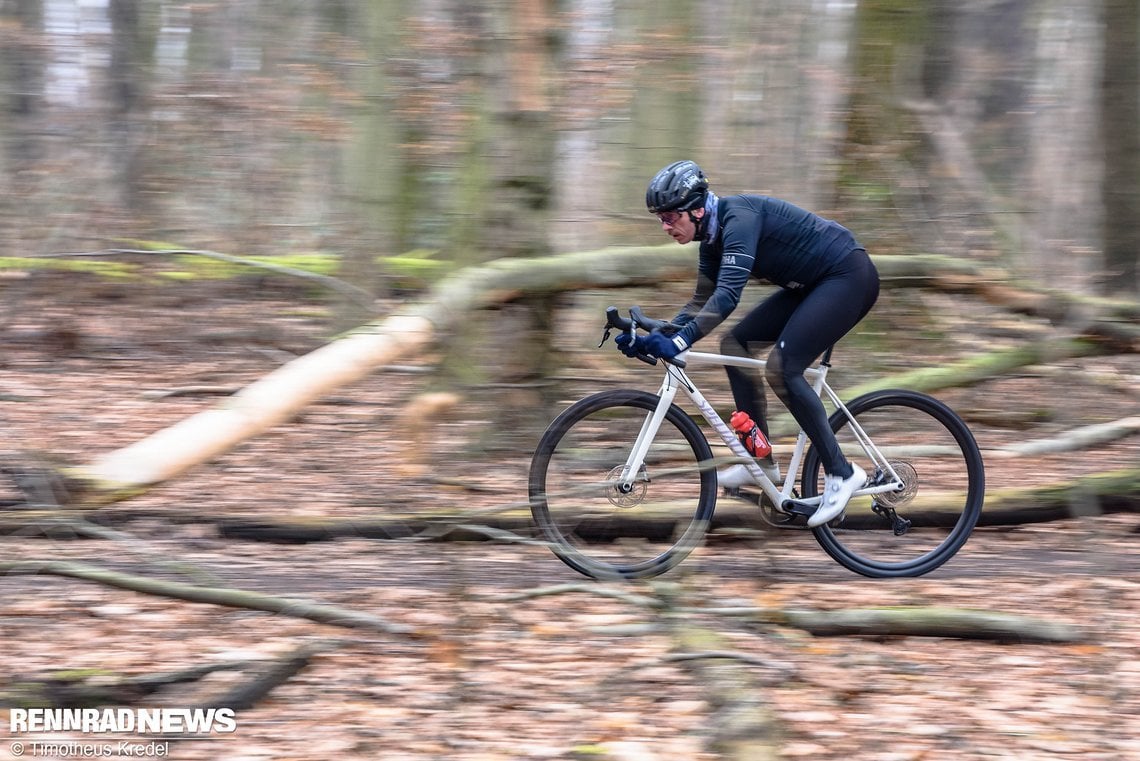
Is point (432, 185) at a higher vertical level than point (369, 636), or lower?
higher

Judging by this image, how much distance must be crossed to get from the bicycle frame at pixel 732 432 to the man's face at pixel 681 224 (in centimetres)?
60

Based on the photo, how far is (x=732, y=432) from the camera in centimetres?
562

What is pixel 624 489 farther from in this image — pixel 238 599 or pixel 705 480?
pixel 238 599

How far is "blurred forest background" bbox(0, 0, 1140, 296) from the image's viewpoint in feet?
25.6

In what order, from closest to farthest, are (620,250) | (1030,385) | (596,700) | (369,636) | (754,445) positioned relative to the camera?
(596,700), (369,636), (754,445), (620,250), (1030,385)

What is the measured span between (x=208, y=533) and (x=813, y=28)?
8612 millimetres

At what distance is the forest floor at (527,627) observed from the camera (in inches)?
163

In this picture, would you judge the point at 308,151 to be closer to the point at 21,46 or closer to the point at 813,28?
the point at 21,46

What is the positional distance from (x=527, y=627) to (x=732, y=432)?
4.95 ft

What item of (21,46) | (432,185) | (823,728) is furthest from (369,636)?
(21,46)

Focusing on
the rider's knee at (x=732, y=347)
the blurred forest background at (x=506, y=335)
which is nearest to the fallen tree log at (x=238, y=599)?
the blurred forest background at (x=506, y=335)

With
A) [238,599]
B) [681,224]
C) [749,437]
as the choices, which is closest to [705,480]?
[749,437]

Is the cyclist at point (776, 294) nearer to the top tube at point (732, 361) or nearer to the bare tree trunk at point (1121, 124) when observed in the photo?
the top tube at point (732, 361)

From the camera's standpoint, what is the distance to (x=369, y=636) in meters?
4.91
